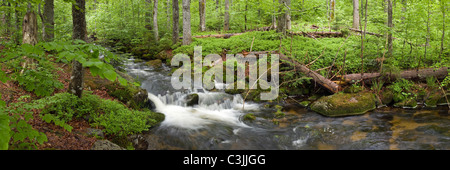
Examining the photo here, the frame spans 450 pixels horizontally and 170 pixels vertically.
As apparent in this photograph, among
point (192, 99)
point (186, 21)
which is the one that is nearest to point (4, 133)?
point (192, 99)

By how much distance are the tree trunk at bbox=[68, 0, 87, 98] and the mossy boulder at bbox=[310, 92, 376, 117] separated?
25.9 feet

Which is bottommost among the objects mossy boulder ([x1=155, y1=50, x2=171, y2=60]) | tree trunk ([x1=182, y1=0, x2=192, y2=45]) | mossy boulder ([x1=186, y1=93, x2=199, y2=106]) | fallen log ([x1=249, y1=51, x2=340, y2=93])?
mossy boulder ([x1=186, y1=93, x2=199, y2=106])

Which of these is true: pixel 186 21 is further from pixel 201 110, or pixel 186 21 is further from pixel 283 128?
pixel 283 128

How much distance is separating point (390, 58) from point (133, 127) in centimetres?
1088

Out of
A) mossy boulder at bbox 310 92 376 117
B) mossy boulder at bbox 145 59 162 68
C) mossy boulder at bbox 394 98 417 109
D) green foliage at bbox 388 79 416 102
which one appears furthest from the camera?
mossy boulder at bbox 145 59 162 68

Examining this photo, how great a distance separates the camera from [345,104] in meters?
9.07

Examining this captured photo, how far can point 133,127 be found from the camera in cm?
648

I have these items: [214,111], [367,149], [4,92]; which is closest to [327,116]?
[367,149]

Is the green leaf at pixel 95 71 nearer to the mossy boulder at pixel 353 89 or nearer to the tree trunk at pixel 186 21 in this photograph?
the mossy boulder at pixel 353 89

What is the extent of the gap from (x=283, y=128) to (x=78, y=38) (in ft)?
20.8

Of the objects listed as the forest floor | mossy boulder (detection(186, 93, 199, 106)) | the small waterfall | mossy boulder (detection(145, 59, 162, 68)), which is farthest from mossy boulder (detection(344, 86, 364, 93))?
mossy boulder (detection(145, 59, 162, 68))

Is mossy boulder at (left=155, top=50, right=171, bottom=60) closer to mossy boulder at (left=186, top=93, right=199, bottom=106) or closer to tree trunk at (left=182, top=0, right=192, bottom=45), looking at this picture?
tree trunk at (left=182, top=0, right=192, bottom=45)

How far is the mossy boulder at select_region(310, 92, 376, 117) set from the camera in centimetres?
895
